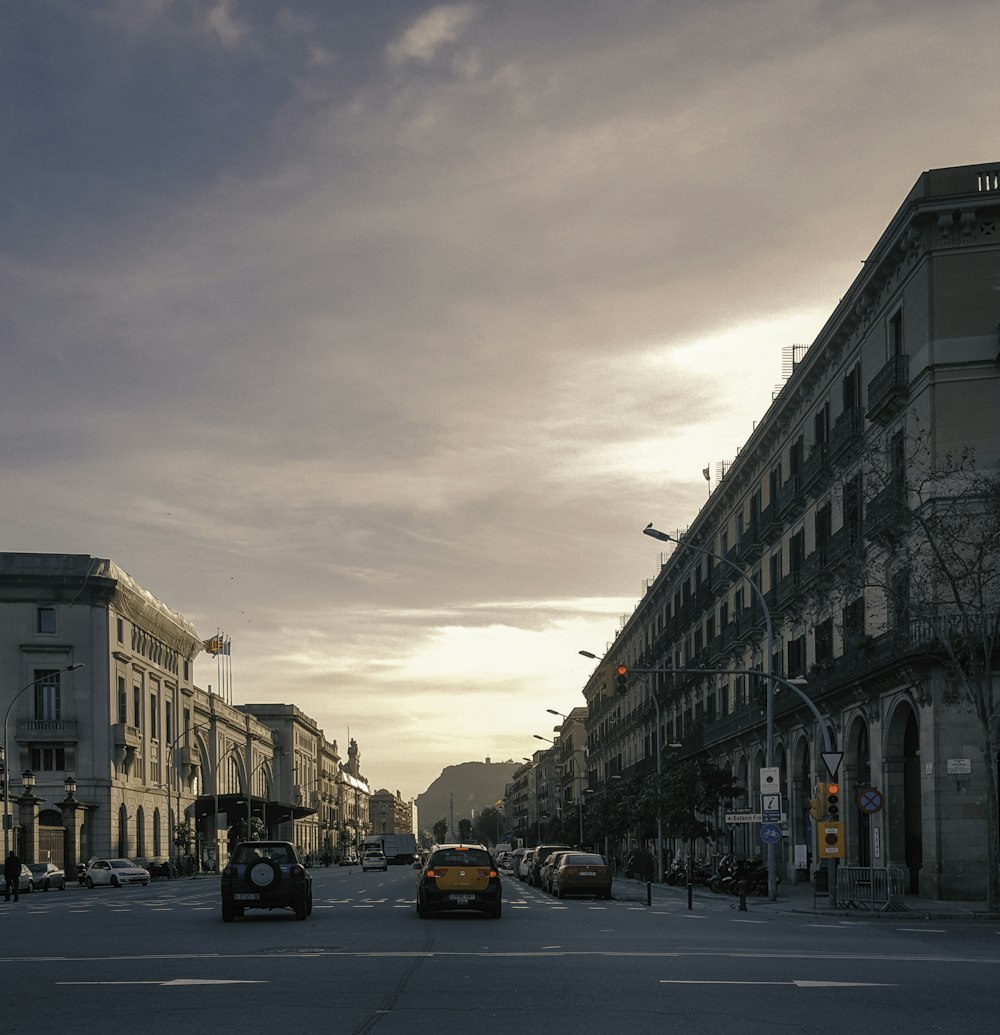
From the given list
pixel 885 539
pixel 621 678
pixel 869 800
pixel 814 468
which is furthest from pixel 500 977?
pixel 814 468

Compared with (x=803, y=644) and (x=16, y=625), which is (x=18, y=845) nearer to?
Result: (x=16, y=625)

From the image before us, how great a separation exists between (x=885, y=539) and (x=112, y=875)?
149 feet

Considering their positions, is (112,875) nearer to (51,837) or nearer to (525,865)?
(51,837)

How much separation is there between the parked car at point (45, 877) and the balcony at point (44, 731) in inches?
711

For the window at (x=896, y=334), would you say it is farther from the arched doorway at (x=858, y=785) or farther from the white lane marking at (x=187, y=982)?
the white lane marking at (x=187, y=982)

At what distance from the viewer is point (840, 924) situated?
92.5ft

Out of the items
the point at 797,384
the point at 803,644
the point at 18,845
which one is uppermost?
the point at 797,384

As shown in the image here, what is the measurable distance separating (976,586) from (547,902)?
15.9 meters

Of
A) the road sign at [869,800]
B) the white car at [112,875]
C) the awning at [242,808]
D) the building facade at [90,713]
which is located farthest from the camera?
the awning at [242,808]

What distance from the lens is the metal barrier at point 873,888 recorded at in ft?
106

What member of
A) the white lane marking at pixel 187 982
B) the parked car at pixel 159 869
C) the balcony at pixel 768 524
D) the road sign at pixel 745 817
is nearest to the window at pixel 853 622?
the road sign at pixel 745 817

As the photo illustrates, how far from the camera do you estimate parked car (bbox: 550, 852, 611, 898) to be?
43031 mm

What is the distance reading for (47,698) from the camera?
82.9 meters

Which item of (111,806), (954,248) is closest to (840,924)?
(954,248)
